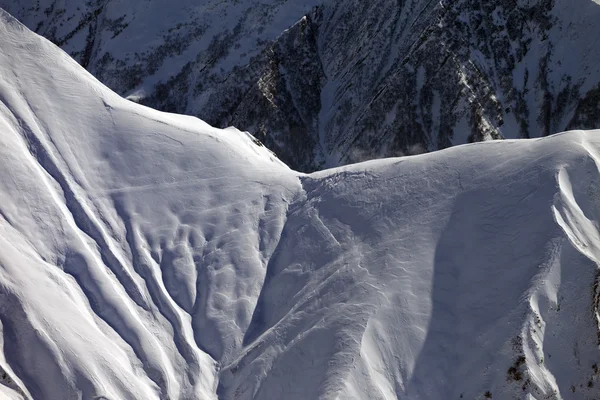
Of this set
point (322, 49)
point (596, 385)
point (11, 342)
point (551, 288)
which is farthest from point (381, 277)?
point (322, 49)

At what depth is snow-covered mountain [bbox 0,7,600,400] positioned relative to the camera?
32.4 metres

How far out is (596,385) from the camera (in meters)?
32.5

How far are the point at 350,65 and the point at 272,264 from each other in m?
33.1

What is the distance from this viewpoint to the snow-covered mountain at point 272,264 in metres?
32.4

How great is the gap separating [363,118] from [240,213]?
27.6m

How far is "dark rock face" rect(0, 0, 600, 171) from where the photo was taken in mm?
62156

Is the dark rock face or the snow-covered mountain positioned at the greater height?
the dark rock face

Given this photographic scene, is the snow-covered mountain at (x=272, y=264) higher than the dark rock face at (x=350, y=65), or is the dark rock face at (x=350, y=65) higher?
the dark rock face at (x=350, y=65)

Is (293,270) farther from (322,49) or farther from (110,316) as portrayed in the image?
(322,49)

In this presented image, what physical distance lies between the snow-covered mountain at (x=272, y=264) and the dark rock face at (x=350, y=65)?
23510mm

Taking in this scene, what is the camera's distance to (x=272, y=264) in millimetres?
37312

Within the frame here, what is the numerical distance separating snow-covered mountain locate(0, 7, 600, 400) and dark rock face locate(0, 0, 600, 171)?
926 inches

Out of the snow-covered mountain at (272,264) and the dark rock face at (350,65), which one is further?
the dark rock face at (350,65)

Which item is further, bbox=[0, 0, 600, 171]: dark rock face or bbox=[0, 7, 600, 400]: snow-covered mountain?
bbox=[0, 0, 600, 171]: dark rock face
